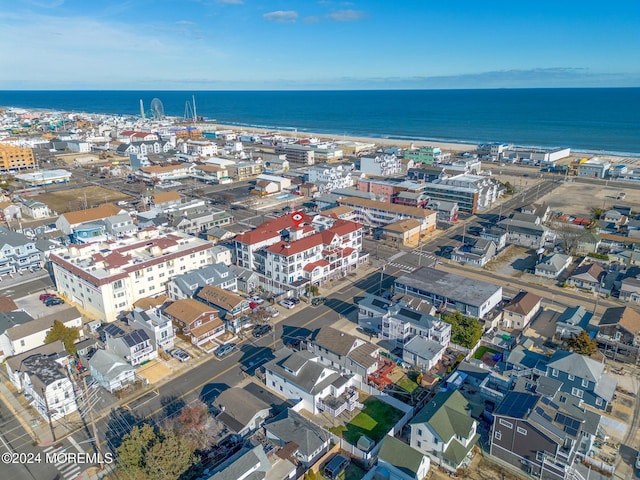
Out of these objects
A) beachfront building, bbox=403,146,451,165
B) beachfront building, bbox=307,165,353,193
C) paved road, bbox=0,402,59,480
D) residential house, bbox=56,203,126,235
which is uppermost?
beachfront building, bbox=403,146,451,165

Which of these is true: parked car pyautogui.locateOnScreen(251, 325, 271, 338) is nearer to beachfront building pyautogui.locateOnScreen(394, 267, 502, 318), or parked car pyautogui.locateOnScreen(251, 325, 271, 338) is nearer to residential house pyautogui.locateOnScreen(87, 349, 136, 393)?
residential house pyautogui.locateOnScreen(87, 349, 136, 393)

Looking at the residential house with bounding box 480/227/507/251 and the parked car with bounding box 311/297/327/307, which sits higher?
the residential house with bounding box 480/227/507/251

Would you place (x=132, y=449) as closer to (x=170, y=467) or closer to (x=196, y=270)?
(x=170, y=467)

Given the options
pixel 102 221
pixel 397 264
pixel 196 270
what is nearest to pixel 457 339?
pixel 397 264

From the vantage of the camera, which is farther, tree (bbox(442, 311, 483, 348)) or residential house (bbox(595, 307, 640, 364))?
tree (bbox(442, 311, 483, 348))

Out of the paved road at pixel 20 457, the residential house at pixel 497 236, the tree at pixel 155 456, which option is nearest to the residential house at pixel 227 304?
the tree at pixel 155 456

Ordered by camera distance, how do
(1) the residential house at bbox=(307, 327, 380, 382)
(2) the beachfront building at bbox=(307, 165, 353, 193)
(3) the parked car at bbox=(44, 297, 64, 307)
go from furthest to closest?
1. (2) the beachfront building at bbox=(307, 165, 353, 193)
2. (3) the parked car at bbox=(44, 297, 64, 307)
3. (1) the residential house at bbox=(307, 327, 380, 382)

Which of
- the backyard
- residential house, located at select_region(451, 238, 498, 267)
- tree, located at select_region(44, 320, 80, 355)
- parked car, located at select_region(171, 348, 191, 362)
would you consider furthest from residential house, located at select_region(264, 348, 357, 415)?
residential house, located at select_region(451, 238, 498, 267)
